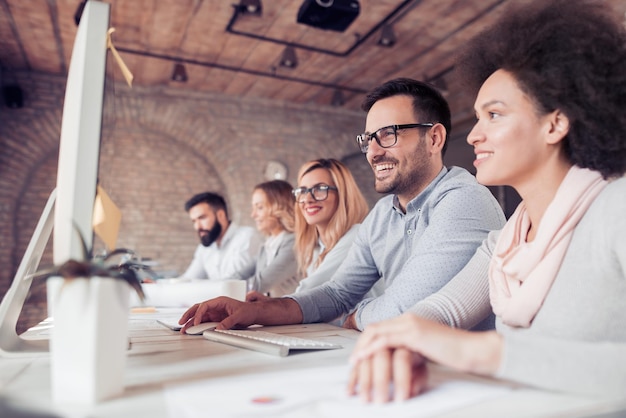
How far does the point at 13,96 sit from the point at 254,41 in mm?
2590

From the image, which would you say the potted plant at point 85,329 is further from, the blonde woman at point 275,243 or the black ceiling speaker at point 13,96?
the black ceiling speaker at point 13,96

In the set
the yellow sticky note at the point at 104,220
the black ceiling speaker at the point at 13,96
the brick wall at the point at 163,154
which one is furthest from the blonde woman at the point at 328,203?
the black ceiling speaker at the point at 13,96

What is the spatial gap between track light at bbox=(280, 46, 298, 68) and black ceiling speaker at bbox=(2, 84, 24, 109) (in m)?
2.73

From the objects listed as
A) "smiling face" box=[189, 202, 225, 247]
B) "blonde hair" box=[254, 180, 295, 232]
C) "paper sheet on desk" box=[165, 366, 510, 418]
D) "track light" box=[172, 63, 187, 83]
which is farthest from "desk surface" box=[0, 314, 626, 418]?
"track light" box=[172, 63, 187, 83]

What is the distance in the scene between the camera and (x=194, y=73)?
5.43 metres

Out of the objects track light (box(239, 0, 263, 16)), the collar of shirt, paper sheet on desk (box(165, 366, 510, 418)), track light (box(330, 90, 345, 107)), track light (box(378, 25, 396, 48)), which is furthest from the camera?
track light (box(330, 90, 345, 107))

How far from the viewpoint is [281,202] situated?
3875mm

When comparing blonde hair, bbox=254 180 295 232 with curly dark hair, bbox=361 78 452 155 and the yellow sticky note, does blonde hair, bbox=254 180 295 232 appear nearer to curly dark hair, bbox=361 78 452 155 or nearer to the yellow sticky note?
curly dark hair, bbox=361 78 452 155

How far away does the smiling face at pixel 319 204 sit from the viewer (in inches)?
107

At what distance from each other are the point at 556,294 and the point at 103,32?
0.83 m

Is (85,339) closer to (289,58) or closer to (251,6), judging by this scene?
(251,6)

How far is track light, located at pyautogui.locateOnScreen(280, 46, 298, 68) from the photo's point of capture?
4.77 m

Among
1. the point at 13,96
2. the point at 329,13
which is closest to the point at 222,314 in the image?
the point at 329,13

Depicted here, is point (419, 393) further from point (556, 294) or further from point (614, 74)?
point (614, 74)
